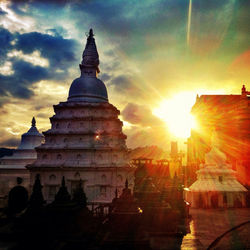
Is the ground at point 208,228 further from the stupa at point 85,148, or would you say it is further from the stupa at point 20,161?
the stupa at point 20,161

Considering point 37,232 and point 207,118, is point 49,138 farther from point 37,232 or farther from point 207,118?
point 207,118

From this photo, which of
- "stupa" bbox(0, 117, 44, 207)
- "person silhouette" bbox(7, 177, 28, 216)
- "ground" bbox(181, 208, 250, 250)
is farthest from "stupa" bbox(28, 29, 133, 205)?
"ground" bbox(181, 208, 250, 250)

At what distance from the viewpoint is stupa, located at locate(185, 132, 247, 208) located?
2648cm

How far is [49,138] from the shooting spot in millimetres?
30797

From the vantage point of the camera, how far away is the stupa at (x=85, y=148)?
28.0 metres

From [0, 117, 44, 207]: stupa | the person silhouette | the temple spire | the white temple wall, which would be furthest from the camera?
[0, 117, 44, 207]: stupa

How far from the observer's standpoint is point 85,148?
28.9 m

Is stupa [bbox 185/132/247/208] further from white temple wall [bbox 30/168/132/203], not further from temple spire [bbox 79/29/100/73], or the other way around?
temple spire [bbox 79/29/100/73]

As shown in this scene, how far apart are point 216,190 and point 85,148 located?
571 inches

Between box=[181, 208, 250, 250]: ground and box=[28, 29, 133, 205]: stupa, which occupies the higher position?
box=[28, 29, 133, 205]: stupa

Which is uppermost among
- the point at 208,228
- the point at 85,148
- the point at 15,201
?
the point at 85,148

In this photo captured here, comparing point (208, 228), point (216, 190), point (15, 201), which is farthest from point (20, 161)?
point (208, 228)

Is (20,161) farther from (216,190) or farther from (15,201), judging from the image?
(216,190)

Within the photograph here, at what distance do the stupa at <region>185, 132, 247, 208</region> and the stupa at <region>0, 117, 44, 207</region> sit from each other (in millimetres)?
21244
